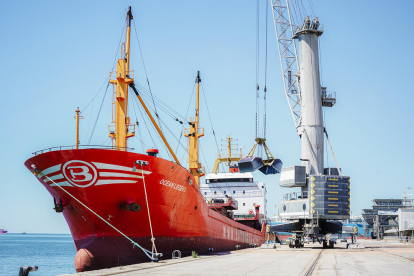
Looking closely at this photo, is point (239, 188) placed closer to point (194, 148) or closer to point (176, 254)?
point (194, 148)

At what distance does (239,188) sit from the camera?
42.0 m

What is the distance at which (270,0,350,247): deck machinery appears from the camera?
3362 centimetres

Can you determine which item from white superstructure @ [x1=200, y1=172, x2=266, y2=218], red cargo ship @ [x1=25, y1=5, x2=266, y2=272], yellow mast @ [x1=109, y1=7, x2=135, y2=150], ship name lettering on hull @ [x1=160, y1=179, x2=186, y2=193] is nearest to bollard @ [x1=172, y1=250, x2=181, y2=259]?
red cargo ship @ [x1=25, y1=5, x2=266, y2=272]

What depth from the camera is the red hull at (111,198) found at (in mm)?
15586

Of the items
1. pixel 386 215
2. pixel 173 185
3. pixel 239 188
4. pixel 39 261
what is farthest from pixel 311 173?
pixel 386 215

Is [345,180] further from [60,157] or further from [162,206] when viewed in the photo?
[60,157]

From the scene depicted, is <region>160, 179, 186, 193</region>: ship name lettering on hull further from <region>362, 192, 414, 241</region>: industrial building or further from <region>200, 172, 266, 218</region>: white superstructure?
<region>362, 192, 414, 241</region>: industrial building

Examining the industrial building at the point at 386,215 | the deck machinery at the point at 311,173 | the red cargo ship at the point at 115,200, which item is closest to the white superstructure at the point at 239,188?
the deck machinery at the point at 311,173

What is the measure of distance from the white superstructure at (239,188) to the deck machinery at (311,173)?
4868mm

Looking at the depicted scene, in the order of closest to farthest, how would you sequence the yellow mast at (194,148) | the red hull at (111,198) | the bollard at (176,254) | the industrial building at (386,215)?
the red hull at (111,198), the bollard at (176,254), the yellow mast at (194,148), the industrial building at (386,215)

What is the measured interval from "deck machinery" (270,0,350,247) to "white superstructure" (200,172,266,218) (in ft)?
16.0

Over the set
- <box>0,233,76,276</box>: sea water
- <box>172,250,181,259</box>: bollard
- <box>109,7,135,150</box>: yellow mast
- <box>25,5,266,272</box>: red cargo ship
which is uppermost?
<box>109,7,135,150</box>: yellow mast

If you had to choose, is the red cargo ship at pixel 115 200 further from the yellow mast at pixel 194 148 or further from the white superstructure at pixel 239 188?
the white superstructure at pixel 239 188

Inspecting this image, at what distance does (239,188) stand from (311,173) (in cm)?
902
